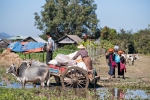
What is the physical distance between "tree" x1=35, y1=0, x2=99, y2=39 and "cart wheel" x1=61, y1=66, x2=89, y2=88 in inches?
2465

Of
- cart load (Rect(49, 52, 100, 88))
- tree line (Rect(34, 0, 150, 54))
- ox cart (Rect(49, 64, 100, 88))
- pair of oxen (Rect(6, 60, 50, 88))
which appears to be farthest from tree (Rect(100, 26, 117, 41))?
pair of oxen (Rect(6, 60, 50, 88))

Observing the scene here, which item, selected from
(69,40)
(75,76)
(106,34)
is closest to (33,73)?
(75,76)

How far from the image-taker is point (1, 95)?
1066 cm

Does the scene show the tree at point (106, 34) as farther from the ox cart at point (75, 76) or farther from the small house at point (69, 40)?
the ox cart at point (75, 76)

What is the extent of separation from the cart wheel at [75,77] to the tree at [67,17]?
205ft

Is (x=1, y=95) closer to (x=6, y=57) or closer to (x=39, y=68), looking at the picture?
(x=39, y=68)

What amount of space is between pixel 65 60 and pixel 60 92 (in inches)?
67.2

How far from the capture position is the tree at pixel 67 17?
77.2 meters

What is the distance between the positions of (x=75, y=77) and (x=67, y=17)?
6390 centimetres

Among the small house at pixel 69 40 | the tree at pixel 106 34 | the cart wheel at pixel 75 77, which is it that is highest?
the tree at pixel 106 34

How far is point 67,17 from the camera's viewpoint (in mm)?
77188

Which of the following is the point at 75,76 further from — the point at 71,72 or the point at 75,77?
the point at 71,72

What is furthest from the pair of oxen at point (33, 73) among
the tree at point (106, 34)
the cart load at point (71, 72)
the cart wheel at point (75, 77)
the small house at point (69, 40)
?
the tree at point (106, 34)

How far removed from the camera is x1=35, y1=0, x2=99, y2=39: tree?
77.2m
